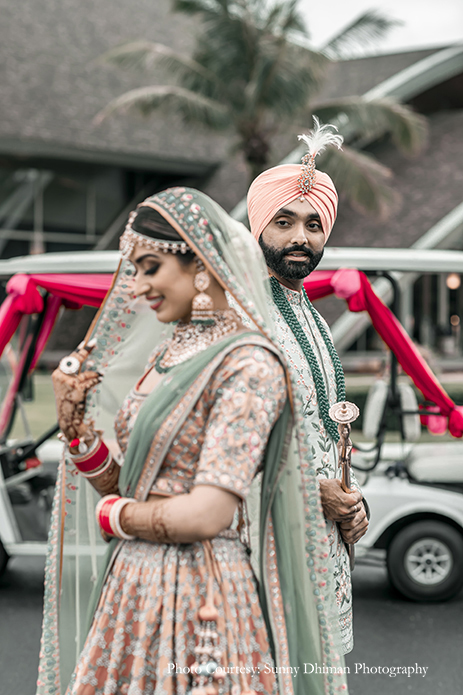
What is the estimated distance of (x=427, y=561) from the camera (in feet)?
15.9

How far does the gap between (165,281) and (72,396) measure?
0.31m

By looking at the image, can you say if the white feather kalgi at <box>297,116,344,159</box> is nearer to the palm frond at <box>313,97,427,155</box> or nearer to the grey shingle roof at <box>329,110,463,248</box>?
the palm frond at <box>313,97,427,155</box>

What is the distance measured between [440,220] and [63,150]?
10.1 metres

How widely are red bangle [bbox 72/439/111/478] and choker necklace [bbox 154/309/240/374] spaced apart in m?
0.21

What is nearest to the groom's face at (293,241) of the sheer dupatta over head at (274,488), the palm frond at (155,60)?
the sheer dupatta over head at (274,488)

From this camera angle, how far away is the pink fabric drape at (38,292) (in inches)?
183

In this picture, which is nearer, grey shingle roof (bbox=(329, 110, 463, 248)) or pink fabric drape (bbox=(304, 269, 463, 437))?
pink fabric drape (bbox=(304, 269, 463, 437))

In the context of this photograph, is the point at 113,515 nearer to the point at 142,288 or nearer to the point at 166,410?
the point at 166,410

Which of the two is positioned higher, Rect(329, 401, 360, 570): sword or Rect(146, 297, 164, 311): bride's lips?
Rect(146, 297, 164, 311): bride's lips

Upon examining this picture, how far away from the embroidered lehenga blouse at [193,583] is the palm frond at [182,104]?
560 inches

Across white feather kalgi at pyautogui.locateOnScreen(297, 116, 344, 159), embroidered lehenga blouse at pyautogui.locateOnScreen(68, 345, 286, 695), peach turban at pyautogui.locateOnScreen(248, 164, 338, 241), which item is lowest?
embroidered lehenga blouse at pyautogui.locateOnScreen(68, 345, 286, 695)

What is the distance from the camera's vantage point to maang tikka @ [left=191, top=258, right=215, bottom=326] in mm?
1500

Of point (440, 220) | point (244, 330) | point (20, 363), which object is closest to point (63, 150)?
point (440, 220)

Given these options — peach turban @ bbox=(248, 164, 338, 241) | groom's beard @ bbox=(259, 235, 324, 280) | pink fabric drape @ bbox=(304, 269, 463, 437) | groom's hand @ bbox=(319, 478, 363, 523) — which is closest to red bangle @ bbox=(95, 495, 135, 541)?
groom's hand @ bbox=(319, 478, 363, 523)
